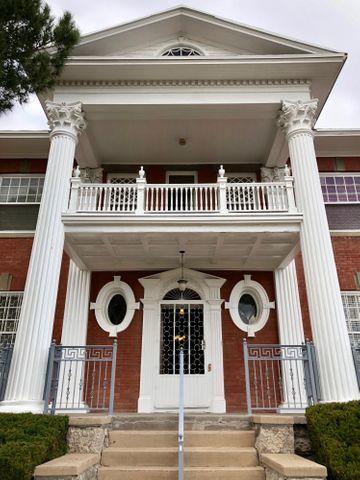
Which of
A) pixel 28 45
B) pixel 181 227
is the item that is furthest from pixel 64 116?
pixel 181 227

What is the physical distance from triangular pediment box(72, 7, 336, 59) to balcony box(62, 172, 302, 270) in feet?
12.3

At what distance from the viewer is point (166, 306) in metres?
10.8

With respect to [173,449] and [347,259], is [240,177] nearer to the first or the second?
[347,259]

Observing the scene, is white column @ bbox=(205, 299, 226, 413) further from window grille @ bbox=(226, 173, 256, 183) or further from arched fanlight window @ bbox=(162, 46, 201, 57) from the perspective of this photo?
arched fanlight window @ bbox=(162, 46, 201, 57)

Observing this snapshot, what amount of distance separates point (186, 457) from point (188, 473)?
0.37 meters

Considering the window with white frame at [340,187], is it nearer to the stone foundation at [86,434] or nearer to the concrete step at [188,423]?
the concrete step at [188,423]

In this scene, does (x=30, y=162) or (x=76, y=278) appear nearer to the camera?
(x=76, y=278)

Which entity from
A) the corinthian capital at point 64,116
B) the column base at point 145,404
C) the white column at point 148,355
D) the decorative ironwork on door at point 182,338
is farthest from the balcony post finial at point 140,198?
the column base at point 145,404

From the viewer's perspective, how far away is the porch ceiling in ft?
29.5

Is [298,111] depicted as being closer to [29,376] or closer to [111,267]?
[111,267]

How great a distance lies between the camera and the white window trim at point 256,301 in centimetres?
1052

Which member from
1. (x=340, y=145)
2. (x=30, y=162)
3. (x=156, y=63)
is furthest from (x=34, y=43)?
(x=340, y=145)

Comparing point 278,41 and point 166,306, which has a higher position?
point 278,41

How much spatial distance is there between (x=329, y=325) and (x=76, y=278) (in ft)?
22.3
